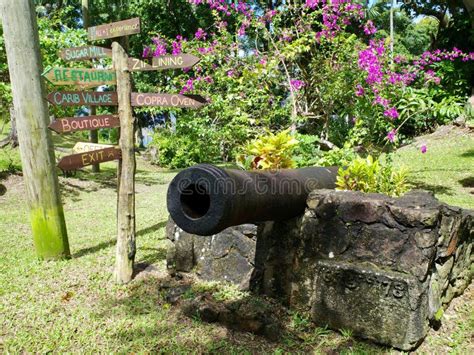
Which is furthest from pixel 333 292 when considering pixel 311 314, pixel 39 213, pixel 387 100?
pixel 387 100

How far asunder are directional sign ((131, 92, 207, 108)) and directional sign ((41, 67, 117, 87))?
13.1 inches

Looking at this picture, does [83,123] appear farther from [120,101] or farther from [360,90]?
[360,90]

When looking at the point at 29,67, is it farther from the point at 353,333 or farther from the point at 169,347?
the point at 353,333

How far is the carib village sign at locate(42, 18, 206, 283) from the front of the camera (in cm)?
402

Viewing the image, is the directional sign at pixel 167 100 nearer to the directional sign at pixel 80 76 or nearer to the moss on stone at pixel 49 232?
the directional sign at pixel 80 76

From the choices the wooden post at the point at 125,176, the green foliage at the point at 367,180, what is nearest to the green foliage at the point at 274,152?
the green foliage at the point at 367,180

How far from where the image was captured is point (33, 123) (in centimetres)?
457

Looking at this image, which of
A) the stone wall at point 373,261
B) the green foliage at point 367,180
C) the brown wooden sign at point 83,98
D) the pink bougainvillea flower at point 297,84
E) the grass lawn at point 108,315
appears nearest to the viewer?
the stone wall at point 373,261

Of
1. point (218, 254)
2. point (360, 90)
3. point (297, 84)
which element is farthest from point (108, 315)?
point (297, 84)

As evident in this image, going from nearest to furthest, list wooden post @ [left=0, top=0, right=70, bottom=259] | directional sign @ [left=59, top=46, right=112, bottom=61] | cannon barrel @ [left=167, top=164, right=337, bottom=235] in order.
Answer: cannon barrel @ [left=167, top=164, right=337, bottom=235], directional sign @ [left=59, top=46, right=112, bottom=61], wooden post @ [left=0, top=0, right=70, bottom=259]

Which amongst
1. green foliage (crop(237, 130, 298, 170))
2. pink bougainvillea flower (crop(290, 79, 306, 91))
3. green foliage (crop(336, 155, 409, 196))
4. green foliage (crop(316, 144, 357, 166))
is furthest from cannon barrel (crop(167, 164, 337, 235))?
pink bougainvillea flower (crop(290, 79, 306, 91))

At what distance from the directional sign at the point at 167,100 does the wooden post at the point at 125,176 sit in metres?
0.12

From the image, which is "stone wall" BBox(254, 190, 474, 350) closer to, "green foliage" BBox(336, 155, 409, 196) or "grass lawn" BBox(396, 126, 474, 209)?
"green foliage" BBox(336, 155, 409, 196)

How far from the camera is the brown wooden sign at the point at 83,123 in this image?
387cm
